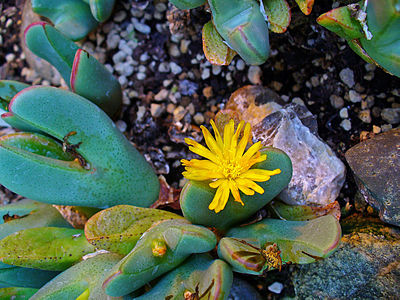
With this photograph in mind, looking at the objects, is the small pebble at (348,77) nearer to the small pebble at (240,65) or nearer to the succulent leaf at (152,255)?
the small pebble at (240,65)

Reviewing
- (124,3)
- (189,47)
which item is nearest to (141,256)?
(189,47)

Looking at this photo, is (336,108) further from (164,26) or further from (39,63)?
(39,63)

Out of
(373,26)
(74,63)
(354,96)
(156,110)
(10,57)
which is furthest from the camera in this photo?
(10,57)

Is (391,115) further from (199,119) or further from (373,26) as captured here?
(199,119)

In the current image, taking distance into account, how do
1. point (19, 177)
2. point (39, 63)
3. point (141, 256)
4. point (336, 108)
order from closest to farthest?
point (141, 256) < point (19, 177) < point (336, 108) < point (39, 63)

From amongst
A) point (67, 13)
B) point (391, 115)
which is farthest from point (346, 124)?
point (67, 13)

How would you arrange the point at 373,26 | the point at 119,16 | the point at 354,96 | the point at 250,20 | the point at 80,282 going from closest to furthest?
the point at 373,26 < the point at 250,20 < the point at 80,282 < the point at 354,96 < the point at 119,16

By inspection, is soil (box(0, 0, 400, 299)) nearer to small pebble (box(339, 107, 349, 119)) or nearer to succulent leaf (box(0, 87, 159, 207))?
small pebble (box(339, 107, 349, 119))

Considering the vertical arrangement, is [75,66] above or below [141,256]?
above
